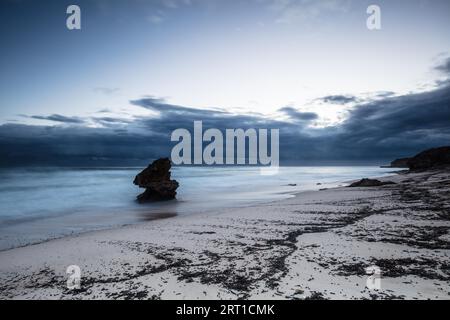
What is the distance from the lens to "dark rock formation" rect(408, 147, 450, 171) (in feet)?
135

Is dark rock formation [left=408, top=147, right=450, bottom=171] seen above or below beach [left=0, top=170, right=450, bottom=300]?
above

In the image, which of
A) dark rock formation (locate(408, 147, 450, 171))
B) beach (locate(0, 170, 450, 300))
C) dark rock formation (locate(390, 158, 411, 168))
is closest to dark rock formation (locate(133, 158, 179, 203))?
beach (locate(0, 170, 450, 300))

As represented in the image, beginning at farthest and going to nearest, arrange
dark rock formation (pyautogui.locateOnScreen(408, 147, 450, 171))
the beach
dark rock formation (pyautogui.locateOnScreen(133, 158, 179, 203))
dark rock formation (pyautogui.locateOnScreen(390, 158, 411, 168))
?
dark rock formation (pyautogui.locateOnScreen(390, 158, 411, 168)) → dark rock formation (pyautogui.locateOnScreen(408, 147, 450, 171)) → dark rock formation (pyautogui.locateOnScreen(133, 158, 179, 203)) → the beach

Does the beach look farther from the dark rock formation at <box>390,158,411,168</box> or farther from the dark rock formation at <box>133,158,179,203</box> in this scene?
the dark rock formation at <box>390,158,411,168</box>

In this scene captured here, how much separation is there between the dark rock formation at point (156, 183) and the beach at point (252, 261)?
11.7m

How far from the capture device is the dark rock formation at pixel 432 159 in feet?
135

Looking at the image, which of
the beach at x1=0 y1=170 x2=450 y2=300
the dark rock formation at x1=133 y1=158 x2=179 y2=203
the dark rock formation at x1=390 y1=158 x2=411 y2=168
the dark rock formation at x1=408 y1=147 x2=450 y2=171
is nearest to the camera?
the beach at x1=0 y1=170 x2=450 y2=300

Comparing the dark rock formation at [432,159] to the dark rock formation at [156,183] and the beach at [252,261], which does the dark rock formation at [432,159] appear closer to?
the beach at [252,261]

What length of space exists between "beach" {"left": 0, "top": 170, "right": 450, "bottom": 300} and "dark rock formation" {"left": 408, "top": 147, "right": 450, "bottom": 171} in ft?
135

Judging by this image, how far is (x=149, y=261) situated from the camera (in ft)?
19.4

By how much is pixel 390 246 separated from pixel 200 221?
647cm

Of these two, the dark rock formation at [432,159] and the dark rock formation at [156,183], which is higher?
the dark rock formation at [432,159]

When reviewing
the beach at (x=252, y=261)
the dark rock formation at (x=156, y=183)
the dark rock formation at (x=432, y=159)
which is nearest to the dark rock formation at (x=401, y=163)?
the dark rock formation at (x=432, y=159)

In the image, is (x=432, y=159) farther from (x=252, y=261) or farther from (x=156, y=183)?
(x=252, y=261)
